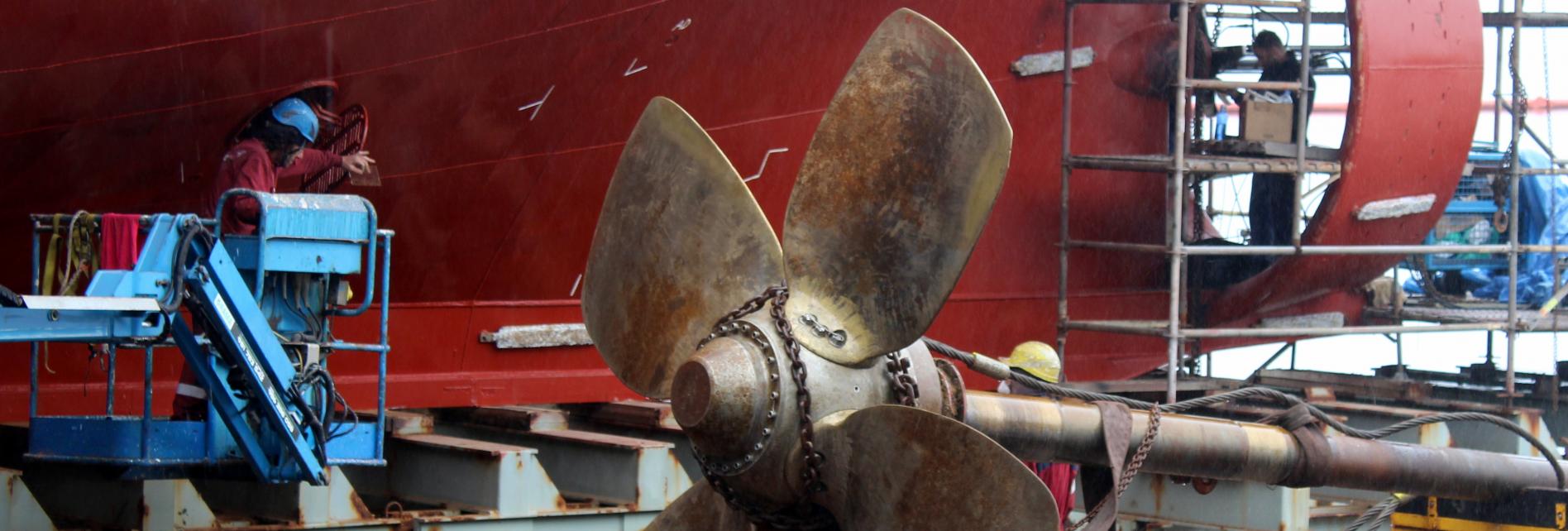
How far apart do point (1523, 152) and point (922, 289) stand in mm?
10134

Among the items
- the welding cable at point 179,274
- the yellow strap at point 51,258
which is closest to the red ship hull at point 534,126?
the yellow strap at point 51,258

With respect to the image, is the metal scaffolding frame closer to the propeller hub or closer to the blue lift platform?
the blue lift platform

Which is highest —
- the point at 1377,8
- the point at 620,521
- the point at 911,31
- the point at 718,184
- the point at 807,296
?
the point at 1377,8

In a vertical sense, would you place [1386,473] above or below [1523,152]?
below

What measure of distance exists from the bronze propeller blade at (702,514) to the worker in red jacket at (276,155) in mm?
3241

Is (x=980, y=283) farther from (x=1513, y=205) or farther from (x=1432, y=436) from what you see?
(x=1513, y=205)

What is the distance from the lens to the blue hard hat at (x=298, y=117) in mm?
7277

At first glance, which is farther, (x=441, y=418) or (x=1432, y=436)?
(x=1432, y=436)

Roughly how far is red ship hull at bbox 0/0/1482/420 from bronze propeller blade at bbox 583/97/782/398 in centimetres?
358

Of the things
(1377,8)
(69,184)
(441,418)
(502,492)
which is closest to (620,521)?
(502,492)

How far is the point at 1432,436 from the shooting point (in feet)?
29.8

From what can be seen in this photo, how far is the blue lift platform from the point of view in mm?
5809

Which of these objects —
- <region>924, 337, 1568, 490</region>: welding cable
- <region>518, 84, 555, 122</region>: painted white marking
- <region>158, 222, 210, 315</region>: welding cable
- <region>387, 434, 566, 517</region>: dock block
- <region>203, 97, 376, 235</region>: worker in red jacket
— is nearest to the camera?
<region>924, 337, 1568, 490</region>: welding cable

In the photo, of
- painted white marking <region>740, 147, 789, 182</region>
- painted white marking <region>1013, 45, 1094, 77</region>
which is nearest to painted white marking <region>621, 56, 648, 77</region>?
painted white marking <region>740, 147, 789, 182</region>
